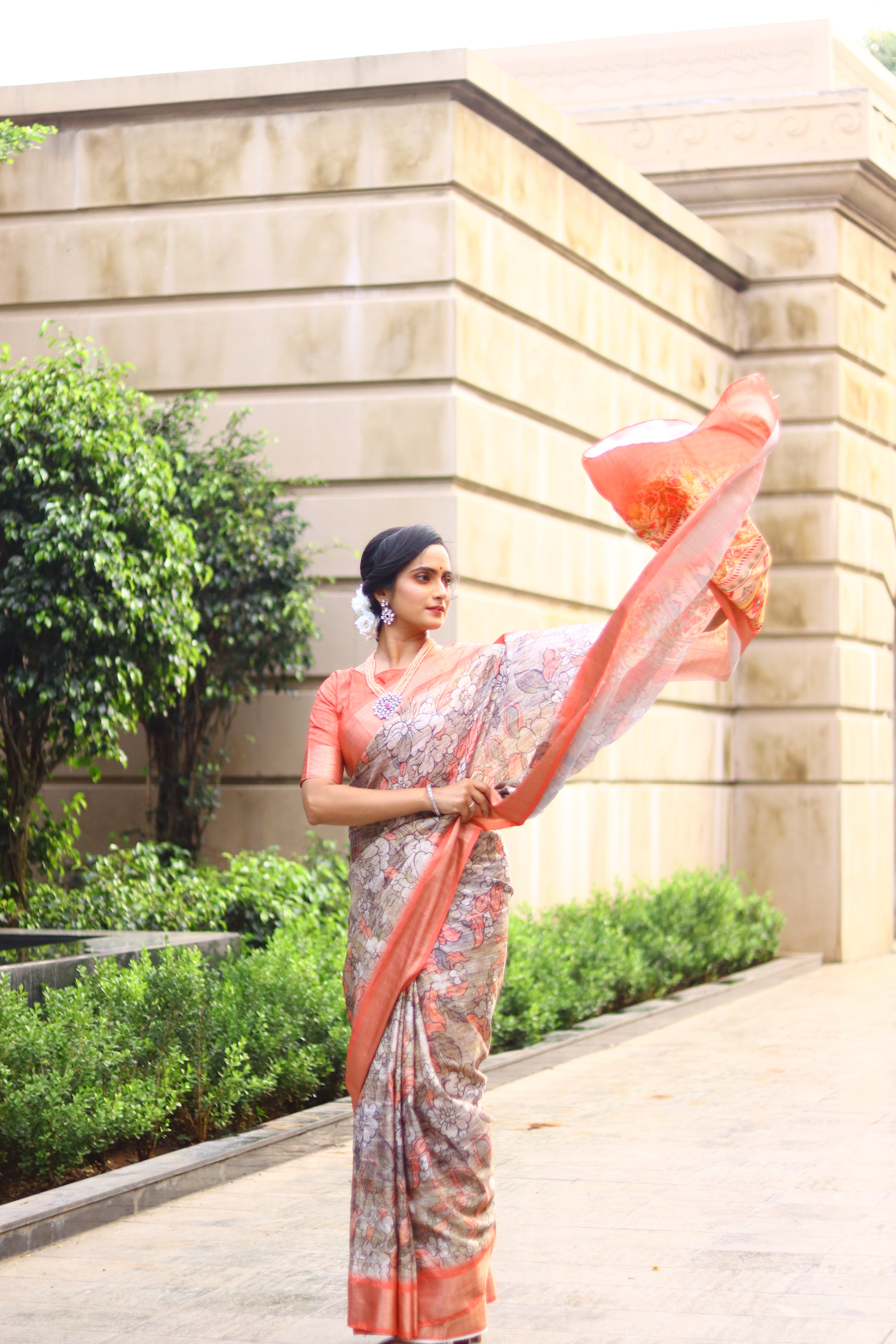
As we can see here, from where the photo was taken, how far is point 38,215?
38.3 ft

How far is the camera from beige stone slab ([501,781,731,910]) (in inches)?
472

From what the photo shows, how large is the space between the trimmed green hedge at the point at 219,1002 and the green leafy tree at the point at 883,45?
29168mm

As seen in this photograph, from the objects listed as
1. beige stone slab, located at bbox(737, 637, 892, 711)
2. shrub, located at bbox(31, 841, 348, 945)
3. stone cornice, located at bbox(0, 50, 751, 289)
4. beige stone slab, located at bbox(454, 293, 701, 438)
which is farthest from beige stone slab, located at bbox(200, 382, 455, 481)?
beige stone slab, located at bbox(737, 637, 892, 711)

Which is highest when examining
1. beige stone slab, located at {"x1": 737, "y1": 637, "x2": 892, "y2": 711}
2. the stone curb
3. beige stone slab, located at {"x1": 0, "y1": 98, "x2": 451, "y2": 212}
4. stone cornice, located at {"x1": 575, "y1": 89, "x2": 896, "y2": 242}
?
stone cornice, located at {"x1": 575, "y1": 89, "x2": 896, "y2": 242}

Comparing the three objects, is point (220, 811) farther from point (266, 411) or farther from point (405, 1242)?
point (405, 1242)

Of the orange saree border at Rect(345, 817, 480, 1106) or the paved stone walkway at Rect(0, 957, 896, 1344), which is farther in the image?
the paved stone walkway at Rect(0, 957, 896, 1344)

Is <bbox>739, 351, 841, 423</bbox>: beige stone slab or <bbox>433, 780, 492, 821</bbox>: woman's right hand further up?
<bbox>739, 351, 841, 423</bbox>: beige stone slab

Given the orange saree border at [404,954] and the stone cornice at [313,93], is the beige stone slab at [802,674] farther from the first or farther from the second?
the orange saree border at [404,954]

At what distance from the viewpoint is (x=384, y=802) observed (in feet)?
15.2

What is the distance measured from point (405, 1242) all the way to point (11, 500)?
18.6 ft

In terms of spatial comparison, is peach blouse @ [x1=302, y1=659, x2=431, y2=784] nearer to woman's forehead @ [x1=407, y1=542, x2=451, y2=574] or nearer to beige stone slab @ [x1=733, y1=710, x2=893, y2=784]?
woman's forehead @ [x1=407, y1=542, x2=451, y2=574]

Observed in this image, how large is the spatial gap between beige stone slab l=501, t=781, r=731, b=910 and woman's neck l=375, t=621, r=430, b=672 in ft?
20.8

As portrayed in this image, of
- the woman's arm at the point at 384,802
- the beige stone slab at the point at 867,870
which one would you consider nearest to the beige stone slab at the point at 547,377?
the beige stone slab at the point at 867,870

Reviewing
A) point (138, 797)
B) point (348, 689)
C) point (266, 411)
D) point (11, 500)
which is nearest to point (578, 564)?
point (266, 411)
